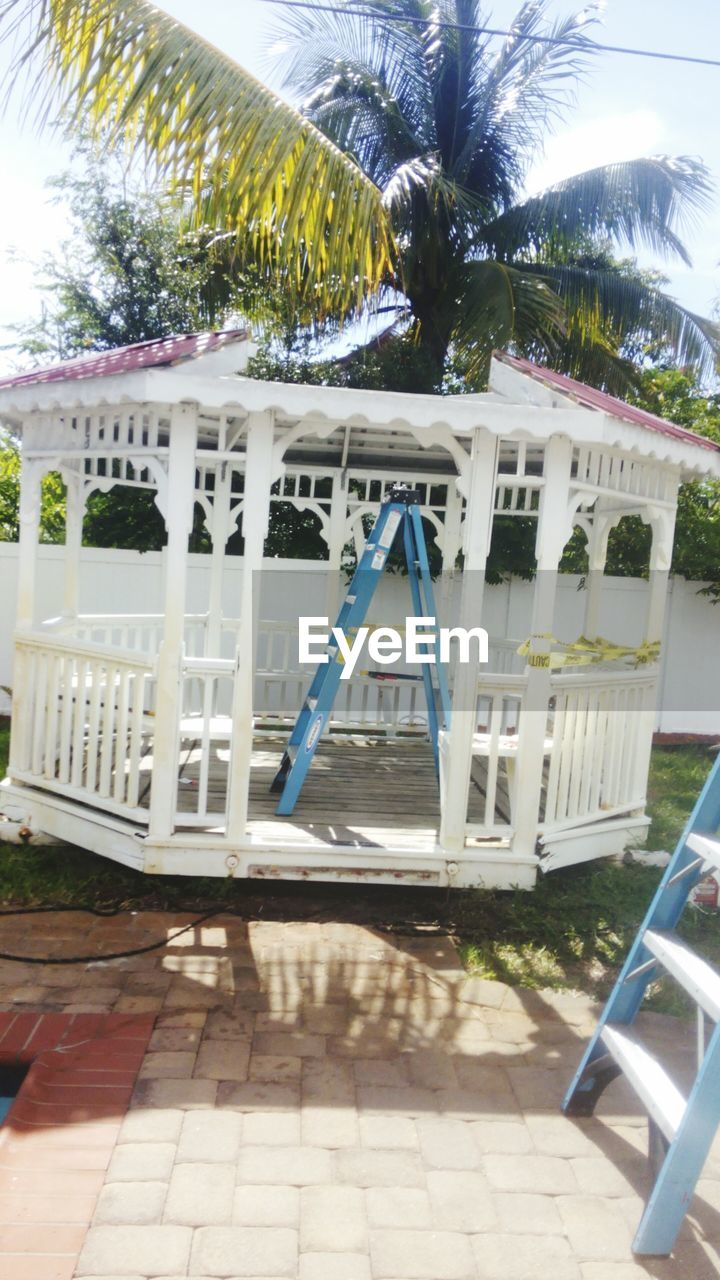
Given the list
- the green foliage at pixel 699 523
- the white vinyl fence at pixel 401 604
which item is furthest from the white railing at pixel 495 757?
the green foliage at pixel 699 523

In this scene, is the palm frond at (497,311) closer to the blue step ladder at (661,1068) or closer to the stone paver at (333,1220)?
the blue step ladder at (661,1068)

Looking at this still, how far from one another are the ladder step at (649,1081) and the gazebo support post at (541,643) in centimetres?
173

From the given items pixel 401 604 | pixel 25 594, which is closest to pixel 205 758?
pixel 25 594

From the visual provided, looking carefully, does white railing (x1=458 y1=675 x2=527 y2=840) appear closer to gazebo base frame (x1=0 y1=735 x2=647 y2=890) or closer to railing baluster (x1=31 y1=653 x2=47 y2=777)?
gazebo base frame (x1=0 y1=735 x2=647 y2=890)

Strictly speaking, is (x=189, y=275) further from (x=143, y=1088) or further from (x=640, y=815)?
(x=143, y=1088)

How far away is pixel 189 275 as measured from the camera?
43.7ft

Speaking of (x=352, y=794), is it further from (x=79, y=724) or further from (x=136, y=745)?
(x=79, y=724)

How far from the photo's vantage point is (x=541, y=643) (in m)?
5.09

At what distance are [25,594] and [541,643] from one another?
301 cm

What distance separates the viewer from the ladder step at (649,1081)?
2898mm

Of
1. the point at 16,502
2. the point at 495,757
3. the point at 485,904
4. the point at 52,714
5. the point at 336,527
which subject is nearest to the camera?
the point at 495,757

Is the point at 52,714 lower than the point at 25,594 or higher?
lower

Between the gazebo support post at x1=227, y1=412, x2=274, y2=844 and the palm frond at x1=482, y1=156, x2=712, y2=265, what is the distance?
25.4 ft

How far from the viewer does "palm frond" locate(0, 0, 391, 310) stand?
19.2ft
